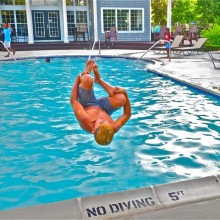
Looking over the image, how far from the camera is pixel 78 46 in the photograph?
875 inches

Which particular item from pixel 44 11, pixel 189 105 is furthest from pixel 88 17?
pixel 189 105

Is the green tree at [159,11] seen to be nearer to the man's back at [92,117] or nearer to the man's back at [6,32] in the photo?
the man's back at [6,32]

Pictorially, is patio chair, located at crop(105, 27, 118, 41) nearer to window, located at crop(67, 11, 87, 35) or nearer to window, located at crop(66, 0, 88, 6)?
window, located at crop(67, 11, 87, 35)

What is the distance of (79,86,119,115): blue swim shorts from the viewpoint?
166 inches

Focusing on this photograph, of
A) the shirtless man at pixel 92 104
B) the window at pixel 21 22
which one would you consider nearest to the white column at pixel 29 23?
the window at pixel 21 22

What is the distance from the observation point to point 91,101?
14.1 ft

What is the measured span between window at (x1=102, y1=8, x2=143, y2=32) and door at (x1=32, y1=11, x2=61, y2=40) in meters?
3.69

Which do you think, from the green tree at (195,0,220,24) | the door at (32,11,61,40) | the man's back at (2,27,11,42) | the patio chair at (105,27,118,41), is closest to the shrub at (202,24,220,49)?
the patio chair at (105,27,118,41)

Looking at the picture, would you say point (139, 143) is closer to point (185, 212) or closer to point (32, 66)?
point (185, 212)

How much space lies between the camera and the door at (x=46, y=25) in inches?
947

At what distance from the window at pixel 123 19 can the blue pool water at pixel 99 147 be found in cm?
1637

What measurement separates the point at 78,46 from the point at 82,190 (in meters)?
19.1

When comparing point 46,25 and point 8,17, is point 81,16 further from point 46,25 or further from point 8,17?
point 8,17

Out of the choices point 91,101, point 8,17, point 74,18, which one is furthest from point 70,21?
point 91,101
